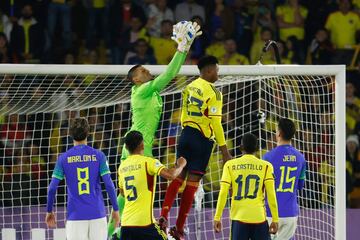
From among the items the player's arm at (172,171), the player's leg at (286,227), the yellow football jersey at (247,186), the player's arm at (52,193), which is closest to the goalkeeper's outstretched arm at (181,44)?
the player's arm at (172,171)

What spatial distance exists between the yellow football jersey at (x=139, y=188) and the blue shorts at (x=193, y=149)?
1.25 meters

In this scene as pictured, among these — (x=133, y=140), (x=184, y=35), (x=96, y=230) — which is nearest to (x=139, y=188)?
(x=133, y=140)

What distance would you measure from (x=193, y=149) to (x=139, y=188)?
1.35 m

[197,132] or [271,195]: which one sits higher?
[197,132]

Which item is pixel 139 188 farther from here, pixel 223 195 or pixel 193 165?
pixel 193 165

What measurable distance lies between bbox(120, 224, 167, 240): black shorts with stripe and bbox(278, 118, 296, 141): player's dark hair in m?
2.07

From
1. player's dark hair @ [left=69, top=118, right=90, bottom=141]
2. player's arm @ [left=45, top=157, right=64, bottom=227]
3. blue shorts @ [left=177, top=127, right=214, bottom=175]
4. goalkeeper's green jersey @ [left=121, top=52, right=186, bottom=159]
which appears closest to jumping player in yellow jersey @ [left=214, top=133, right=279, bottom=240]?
blue shorts @ [left=177, top=127, right=214, bottom=175]

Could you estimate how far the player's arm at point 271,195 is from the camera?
1440 cm

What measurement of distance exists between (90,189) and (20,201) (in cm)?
413

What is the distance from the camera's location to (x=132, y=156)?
13820 millimetres

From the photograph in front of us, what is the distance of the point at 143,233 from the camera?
45.1ft

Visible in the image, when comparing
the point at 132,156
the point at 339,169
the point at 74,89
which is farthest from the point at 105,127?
the point at 132,156

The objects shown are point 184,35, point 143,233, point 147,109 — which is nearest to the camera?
point 143,233

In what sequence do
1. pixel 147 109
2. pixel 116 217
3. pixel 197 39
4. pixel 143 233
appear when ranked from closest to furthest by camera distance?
pixel 143 233, pixel 116 217, pixel 147 109, pixel 197 39
